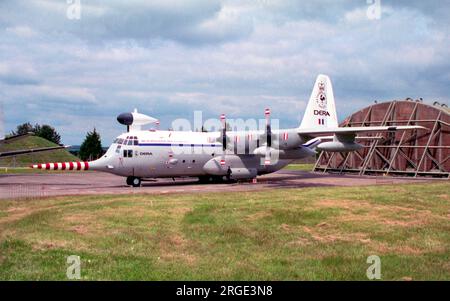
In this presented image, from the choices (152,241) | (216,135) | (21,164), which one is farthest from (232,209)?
(21,164)

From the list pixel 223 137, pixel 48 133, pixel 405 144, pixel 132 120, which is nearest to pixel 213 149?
pixel 223 137

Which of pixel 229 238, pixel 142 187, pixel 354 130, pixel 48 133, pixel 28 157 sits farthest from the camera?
pixel 48 133

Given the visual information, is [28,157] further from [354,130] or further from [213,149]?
[354,130]

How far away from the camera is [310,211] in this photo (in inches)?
663

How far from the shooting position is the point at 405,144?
4391 centimetres

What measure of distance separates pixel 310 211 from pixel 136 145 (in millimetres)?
16328

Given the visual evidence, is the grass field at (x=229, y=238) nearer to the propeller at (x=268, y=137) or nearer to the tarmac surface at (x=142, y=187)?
the tarmac surface at (x=142, y=187)

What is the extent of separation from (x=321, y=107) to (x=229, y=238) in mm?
26263

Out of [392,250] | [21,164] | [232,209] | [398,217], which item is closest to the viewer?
[392,250]

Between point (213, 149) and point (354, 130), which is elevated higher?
point (354, 130)

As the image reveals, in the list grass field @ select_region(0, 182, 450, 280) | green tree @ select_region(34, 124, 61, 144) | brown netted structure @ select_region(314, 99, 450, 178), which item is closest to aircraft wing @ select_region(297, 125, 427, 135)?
brown netted structure @ select_region(314, 99, 450, 178)

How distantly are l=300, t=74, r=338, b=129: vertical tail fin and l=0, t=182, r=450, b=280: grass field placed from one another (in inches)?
679
